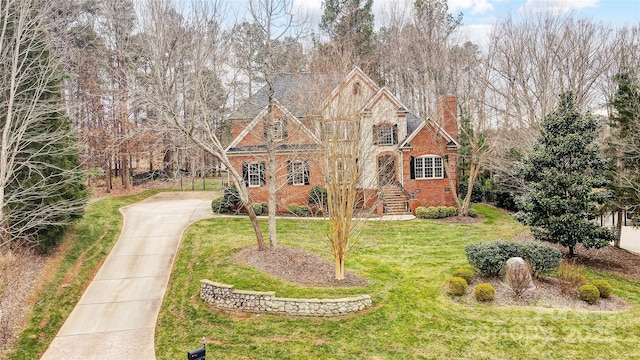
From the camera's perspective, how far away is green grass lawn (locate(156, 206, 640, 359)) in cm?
1023

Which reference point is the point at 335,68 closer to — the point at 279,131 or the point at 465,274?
the point at 279,131

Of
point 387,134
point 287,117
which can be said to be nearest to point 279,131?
point 287,117

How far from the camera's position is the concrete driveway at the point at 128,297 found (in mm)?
11039

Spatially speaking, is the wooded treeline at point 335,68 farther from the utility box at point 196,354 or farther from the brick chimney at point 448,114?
the utility box at point 196,354

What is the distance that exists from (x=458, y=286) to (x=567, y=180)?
21.9 ft

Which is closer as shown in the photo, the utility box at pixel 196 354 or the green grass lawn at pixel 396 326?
the utility box at pixel 196 354

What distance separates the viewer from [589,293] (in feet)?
40.2

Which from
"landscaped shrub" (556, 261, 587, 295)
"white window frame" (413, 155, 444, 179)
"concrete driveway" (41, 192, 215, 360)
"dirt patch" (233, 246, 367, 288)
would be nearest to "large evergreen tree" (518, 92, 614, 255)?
"landscaped shrub" (556, 261, 587, 295)

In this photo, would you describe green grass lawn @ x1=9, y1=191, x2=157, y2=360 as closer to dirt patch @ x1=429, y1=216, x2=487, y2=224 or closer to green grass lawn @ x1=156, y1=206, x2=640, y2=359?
green grass lawn @ x1=156, y1=206, x2=640, y2=359

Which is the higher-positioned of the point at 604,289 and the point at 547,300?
the point at 604,289

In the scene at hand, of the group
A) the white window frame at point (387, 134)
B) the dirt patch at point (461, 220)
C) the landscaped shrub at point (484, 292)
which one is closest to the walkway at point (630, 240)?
the dirt patch at point (461, 220)

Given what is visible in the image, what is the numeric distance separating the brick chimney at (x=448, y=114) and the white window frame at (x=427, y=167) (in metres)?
2.00

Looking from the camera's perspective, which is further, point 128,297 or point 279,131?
point 279,131

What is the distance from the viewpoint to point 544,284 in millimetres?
13508
